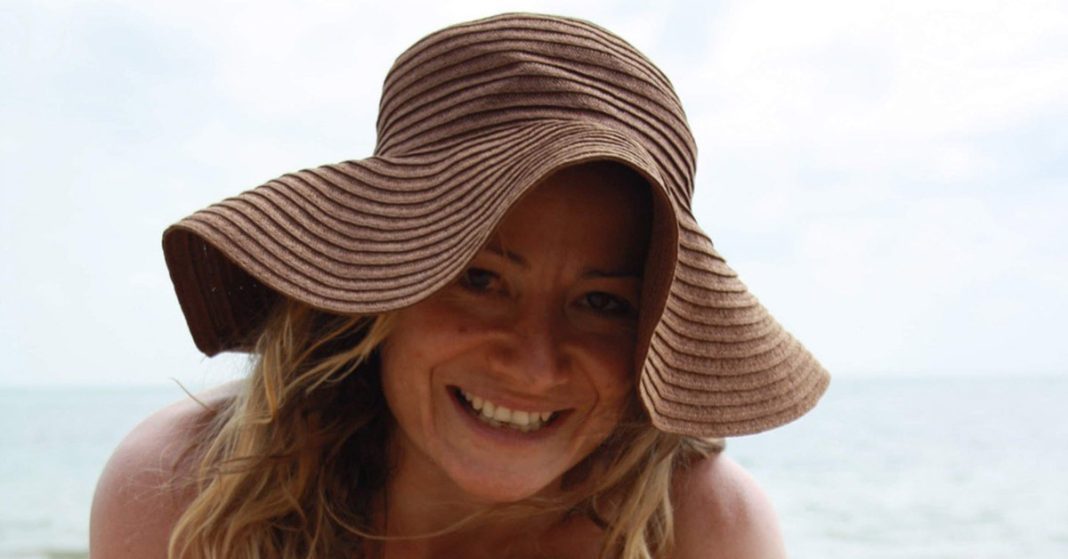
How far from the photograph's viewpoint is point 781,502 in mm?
8805

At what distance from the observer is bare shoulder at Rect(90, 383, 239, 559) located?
1.86 meters

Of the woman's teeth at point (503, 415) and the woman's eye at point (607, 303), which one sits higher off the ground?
the woman's eye at point (607, 303)

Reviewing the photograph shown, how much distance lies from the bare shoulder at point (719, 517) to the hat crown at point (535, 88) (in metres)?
0.62

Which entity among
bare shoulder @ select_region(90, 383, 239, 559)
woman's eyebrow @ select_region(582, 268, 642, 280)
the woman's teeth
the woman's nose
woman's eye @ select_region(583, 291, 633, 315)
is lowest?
bare shoulder @ select_region(90, 383, 239, 559)

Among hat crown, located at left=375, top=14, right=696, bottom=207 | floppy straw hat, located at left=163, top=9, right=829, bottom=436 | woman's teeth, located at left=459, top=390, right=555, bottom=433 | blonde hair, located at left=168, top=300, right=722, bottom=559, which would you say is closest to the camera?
floppy straw hat, located at left=163, top=9, right=829, bottom=436

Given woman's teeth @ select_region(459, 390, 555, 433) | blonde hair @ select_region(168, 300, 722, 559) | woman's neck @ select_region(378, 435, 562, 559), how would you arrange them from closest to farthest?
woman's teeth @ select_region(459, 390, 555, 433) → blonde hair @ select_region(168, 300, 722, 559) → woman's neck @ select_region(378, 435, 562, 559)

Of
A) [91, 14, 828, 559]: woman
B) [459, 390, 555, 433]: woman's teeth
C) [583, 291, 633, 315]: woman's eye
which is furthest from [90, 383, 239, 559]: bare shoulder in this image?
[583, 291, 633, 315]: woman's eye

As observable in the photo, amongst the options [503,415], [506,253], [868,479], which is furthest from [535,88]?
[868,479]

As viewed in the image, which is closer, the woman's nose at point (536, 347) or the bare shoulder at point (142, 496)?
the woman's nose at point (536, 347)

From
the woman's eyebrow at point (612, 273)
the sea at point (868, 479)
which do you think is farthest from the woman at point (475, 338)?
the sea at point (868, 479)

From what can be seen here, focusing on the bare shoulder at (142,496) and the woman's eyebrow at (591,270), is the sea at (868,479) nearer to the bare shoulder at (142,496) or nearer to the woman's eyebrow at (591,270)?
the bare shoulder at (142,496)

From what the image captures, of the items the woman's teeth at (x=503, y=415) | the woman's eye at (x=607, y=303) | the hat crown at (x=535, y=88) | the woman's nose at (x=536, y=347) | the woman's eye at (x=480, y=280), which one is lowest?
the woman's teeth at (x=503, y=415)

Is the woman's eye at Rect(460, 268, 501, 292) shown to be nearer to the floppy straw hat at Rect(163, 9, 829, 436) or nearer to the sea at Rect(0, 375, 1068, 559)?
the floppy straw hat at Rect(163, 9, 829, 436)

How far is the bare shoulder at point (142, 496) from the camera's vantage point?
1.86 meters
